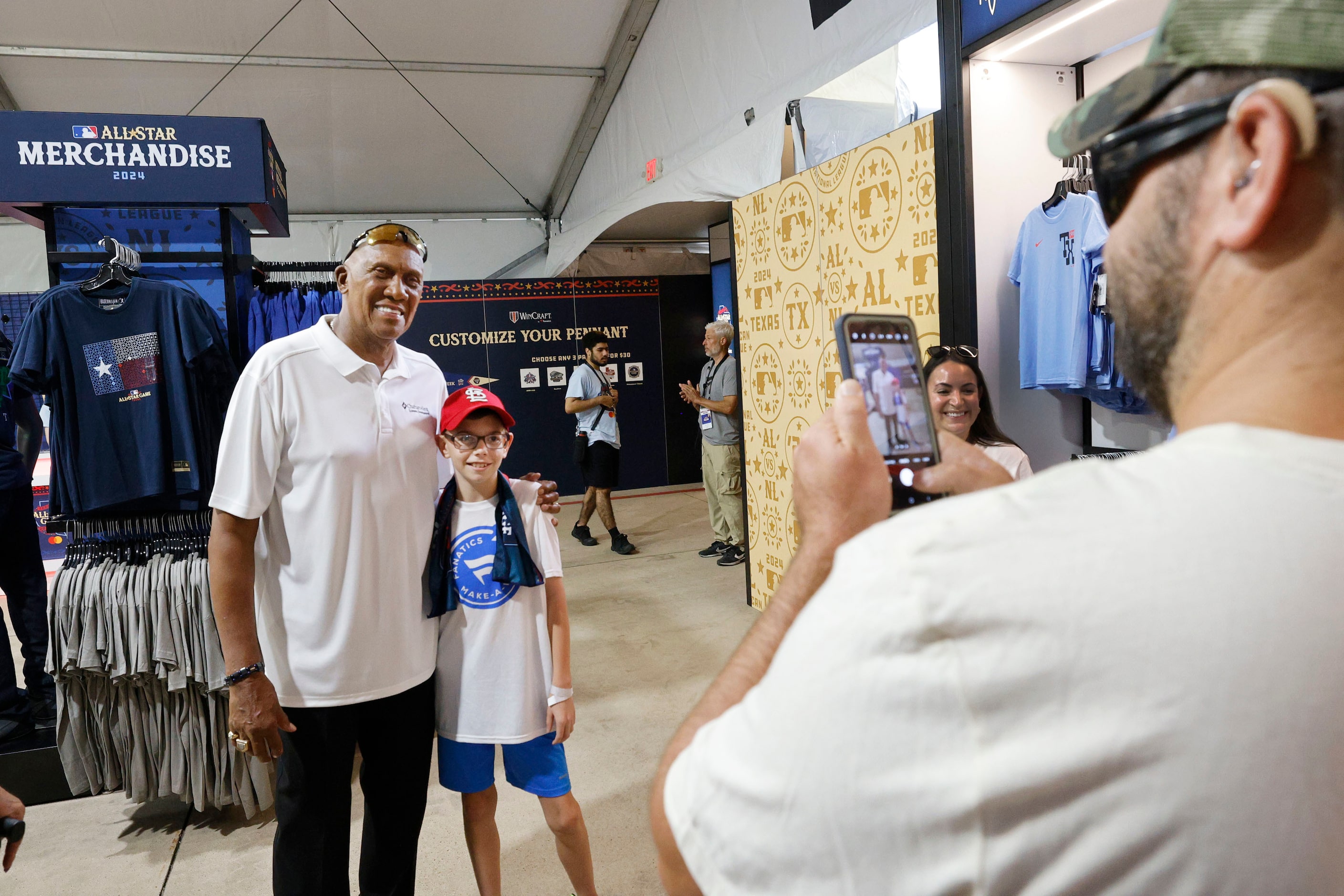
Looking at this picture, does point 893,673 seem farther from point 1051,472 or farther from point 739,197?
point 739,197

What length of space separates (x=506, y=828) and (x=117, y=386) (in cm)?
198

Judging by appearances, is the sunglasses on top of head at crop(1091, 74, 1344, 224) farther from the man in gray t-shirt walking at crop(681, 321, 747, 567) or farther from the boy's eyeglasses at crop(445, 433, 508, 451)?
the man in gray t-shirt walking at crop(681, 321, 747, 567)

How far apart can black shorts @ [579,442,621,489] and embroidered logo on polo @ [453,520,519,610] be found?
4482mm

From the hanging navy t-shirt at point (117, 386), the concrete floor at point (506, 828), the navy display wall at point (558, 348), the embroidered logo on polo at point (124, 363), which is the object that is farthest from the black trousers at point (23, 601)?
the navy display wall at point (558, 348)

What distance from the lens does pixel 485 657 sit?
1957 millimetres

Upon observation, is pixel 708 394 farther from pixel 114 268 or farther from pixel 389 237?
pixel 389 237

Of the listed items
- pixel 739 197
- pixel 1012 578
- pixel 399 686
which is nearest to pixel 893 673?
pixel 1012 578

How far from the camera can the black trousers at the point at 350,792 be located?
1705mm

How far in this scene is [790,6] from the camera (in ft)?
14.7

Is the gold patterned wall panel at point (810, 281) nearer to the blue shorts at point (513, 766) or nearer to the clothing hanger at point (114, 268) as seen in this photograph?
the blue shorts at point (513, 766)

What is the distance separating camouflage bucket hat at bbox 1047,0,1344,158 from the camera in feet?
1.41

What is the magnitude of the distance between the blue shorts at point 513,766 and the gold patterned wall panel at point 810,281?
4.65 feet

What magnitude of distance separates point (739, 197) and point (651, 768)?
3.21m

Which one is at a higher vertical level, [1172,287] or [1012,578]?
[1172,287]
